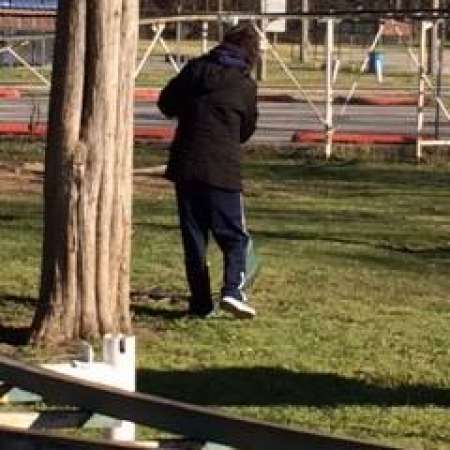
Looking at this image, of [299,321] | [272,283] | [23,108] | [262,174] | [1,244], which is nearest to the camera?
[299,321]

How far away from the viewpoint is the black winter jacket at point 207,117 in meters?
9.98

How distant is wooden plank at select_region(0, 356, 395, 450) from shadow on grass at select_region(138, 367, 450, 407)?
8.54 ft

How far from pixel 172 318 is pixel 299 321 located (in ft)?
2.61

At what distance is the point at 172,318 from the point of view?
10188 mm

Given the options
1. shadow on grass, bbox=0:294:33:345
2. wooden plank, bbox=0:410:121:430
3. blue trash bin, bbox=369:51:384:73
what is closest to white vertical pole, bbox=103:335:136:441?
wooden plank, bbox=0:410:121:430

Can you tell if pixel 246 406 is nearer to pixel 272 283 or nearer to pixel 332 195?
pixel 272 283

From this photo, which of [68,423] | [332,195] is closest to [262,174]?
[332,195]

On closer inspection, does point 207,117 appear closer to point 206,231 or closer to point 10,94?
point 206,231

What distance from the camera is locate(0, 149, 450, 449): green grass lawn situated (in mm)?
7816

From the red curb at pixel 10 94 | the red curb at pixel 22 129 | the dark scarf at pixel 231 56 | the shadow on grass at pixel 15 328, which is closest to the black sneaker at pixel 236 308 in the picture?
the shadow on grass at pixel 15 328

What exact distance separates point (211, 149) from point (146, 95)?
29.4m

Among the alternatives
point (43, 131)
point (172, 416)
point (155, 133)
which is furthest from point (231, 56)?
point (155, 133)

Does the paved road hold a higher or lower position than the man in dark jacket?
lower

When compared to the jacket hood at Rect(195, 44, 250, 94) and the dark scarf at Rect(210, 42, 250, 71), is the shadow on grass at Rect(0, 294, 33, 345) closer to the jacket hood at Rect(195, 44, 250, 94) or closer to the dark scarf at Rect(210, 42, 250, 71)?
the jacket hood at Rect(195, 44, 250, 94)
